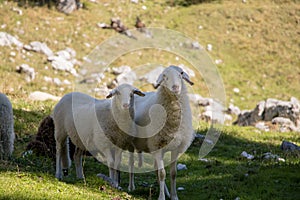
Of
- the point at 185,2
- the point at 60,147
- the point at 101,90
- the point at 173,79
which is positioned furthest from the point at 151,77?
the point at 173,79

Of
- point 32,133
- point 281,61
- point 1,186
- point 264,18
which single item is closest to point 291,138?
point 32,133

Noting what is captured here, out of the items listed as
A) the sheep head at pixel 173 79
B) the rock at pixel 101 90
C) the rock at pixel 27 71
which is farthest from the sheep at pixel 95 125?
the rock at pixel 27 71

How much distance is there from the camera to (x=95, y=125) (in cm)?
943

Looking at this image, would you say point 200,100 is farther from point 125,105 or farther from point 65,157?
point 125,105

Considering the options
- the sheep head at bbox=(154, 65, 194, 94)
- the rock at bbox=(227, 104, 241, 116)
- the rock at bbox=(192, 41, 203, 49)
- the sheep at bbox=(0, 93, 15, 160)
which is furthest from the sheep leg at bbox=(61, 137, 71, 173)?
the rock at bbox=(192, 41, 203, 49)

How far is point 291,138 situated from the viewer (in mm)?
16719

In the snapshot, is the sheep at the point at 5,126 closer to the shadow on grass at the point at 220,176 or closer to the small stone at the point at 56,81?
the shadow on grass at the point at 220,176

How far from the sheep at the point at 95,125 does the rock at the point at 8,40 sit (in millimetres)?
17171

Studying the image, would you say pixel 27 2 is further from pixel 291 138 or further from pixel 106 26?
pixel 291 138

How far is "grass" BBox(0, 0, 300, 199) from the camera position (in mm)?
9016

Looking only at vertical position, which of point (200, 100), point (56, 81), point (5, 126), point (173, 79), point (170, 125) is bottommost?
point (200, 100)

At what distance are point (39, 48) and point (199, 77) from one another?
1027 cm

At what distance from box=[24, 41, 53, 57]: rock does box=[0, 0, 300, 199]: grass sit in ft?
1.24

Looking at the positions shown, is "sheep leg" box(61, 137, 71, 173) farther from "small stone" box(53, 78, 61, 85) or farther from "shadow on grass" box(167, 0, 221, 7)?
"shadow on grass" box(167, 0, 221, 7)
